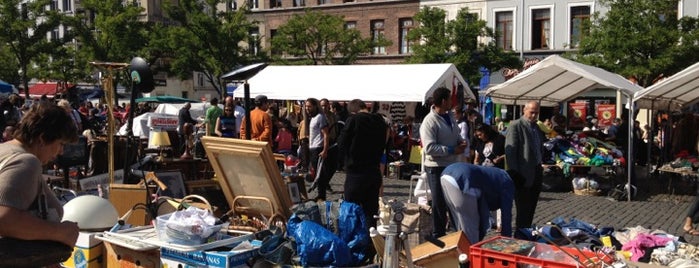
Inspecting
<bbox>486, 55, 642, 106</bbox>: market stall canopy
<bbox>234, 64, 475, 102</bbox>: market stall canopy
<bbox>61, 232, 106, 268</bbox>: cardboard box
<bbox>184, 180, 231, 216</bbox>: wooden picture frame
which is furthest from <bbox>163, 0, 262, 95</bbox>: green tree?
<bbox>61, 232, 106, 268</bbox>: cardboard box

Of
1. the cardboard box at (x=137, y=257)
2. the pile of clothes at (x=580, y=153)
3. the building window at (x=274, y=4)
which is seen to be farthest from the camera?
the building window at (x=274, y=4)

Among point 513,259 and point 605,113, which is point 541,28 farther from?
point 513,259

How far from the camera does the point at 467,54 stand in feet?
105

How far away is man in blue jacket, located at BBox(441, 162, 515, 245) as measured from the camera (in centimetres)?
614

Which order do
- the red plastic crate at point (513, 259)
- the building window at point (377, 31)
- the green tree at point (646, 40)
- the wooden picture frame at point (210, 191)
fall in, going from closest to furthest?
the red plastic crate at point (513, 259) < the wooden picture frame at point (210, 191) < the green tree at point (646, 40) < the building window at point (377, 31)

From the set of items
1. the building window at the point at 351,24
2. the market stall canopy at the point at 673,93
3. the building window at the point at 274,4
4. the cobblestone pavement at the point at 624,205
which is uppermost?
the building window at the point at 274,4

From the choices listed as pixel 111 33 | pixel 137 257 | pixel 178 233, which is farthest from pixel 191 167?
pixel 111 33

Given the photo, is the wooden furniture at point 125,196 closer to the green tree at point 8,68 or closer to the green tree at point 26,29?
the green tree at point 26,29

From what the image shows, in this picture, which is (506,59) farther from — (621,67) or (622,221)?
(622,221)

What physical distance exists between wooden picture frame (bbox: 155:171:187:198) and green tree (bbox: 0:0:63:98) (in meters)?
32.6

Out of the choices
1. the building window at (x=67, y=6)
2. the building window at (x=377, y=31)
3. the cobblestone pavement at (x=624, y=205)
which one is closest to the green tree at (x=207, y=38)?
the building window at (x=377, y=31)

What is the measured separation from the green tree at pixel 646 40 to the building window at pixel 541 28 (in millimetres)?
9408

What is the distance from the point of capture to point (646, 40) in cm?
2534

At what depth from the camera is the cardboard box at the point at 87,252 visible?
5.30m
